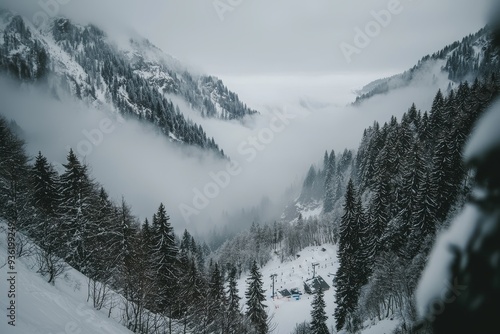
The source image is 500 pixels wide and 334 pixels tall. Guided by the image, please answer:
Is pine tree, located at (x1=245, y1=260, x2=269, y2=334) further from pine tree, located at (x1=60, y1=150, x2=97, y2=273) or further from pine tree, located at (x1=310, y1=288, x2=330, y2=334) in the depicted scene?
pine tree, located at (x1=60, y1=150, x2=97, y2=273)

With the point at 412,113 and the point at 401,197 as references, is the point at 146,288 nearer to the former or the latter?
the point at 401,197

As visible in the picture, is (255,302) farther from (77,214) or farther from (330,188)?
(330,188)

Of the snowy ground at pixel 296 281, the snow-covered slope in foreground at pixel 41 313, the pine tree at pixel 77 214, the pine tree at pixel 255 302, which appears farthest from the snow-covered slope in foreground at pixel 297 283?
the snow-covered slope in foreground at pixel 41 313

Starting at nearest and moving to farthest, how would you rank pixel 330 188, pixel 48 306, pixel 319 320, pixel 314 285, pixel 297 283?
pixel 48 306, pixel 319 320, pixel 314 285, pixel 297 283, pixel 330 188

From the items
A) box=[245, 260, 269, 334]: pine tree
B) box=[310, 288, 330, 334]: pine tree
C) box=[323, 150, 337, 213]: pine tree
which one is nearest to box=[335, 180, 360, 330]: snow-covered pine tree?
box=[310, 288, 330, 334]: pine tree

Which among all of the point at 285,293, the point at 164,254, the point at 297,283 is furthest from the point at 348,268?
the point at 297,283

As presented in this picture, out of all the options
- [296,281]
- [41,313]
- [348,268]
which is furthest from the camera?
[296,281]

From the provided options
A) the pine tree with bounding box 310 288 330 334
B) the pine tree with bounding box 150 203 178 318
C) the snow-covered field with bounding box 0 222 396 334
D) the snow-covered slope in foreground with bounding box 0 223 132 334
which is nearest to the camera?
the snow-covered slope in foreground with bounding box 0 223 132 334

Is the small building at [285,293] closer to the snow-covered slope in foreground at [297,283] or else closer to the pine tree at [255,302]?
the snow-covered slope in foreground at [297,283]
